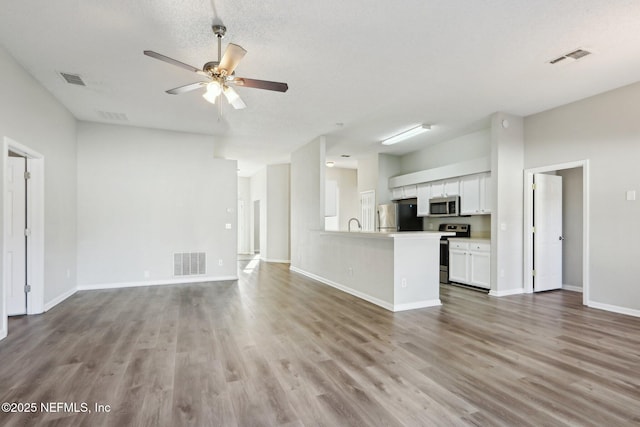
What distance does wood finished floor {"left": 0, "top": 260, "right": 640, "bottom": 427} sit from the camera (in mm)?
2031

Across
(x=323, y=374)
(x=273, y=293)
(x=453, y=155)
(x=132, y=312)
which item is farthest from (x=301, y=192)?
(x=323, y=374)

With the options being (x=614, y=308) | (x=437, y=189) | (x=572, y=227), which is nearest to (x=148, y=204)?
(x=437, y=189)

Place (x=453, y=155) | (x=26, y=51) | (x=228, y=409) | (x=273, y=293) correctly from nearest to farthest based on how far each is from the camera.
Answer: (x=228, y=409) < (x=26, y=51) < (x=273, y=293) < (x=453, y=155)

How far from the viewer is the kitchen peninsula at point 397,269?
173 inches

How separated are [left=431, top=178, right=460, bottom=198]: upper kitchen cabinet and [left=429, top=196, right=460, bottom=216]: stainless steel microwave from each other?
0.10 meters

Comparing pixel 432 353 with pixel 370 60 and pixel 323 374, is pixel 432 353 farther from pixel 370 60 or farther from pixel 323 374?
pixel 370 60

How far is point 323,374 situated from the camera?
2.55 metres

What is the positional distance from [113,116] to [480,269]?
6.71 metres

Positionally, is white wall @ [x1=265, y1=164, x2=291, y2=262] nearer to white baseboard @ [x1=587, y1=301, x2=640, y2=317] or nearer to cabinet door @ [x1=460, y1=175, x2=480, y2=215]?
cabinet door @ [x1=460, y1=175, x2=480, y2=215]

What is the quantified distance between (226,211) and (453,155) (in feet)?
16.2

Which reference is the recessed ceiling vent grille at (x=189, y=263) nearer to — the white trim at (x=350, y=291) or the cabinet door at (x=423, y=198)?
the white trim at (x=350, y=291)

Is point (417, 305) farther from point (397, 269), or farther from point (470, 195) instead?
point (470, 195)

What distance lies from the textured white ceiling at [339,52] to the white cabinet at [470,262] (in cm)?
223

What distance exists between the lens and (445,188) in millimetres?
6648
